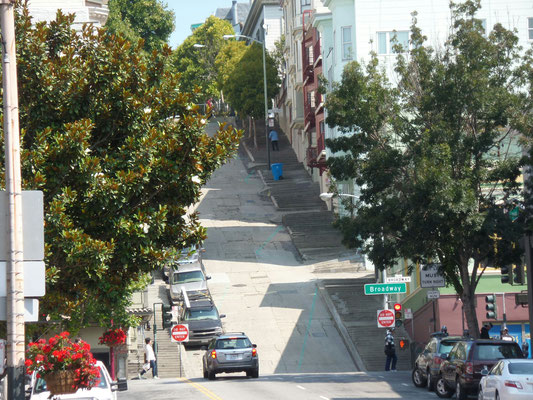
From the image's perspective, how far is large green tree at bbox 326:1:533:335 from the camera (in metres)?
30.5

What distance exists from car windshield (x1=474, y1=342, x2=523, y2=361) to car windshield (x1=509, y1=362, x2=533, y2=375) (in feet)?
12.4

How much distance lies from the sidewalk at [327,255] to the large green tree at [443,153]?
29.1 feet

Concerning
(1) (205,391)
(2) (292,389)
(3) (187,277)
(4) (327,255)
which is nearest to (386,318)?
(2) (292,389)

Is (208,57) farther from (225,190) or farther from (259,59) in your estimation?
(225,190)

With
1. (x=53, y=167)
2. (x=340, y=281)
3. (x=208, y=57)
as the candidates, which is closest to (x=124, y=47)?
(x=53, y=167)

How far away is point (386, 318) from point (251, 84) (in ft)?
160

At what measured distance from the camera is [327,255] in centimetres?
5738

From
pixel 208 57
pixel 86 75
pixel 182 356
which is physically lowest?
pixel 182 356

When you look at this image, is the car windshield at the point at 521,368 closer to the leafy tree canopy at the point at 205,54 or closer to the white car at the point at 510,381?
the white car at the point at 510,381

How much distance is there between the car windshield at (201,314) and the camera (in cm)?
4372

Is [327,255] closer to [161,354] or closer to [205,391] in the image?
[161,354]

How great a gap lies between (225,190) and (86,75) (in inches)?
2273

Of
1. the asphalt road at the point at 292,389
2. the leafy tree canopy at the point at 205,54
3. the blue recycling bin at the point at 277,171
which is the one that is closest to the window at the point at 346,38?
the blue recycling bin at the point at 277,171

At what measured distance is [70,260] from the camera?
15586mm
